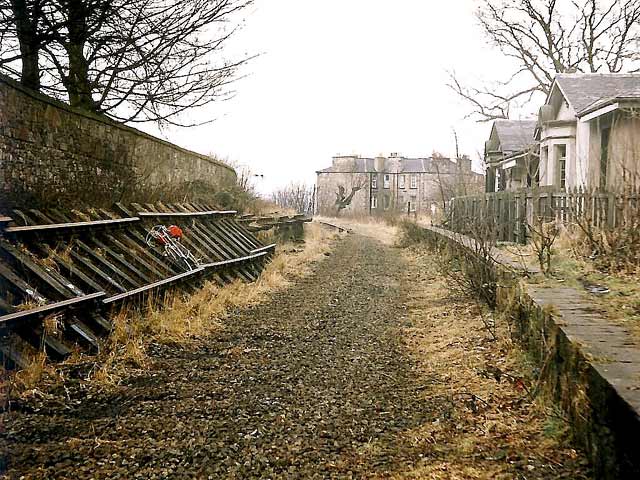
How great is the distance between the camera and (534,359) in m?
5.13

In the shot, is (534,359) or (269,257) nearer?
(534,359)

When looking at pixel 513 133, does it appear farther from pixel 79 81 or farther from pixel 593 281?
pixel 593 281

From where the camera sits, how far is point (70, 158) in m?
8.41

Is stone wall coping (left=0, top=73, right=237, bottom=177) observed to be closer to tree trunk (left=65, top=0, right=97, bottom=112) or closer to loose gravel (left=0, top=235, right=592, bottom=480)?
tree trunk (left=65, top=0, right=97, bottom=112)

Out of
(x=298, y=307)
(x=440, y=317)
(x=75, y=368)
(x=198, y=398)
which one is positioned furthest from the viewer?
(x=298, y=307)

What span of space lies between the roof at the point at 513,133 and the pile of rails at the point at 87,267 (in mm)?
21734

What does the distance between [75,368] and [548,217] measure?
29.3 feet

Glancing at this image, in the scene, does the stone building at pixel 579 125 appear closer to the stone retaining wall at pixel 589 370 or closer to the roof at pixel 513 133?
the roof at pixel 513 133

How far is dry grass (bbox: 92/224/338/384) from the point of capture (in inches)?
229

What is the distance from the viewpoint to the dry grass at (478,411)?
11.6 feet

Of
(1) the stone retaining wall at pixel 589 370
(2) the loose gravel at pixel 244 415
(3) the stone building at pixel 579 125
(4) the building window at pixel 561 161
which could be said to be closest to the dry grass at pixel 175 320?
(2) the loose gravel at pixel 244 415

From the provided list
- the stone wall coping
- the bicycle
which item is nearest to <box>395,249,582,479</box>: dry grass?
the bicycle

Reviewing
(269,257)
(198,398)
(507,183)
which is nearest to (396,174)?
(507,183)

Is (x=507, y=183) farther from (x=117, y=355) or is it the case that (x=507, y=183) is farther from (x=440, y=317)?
(x=117, y=355)
